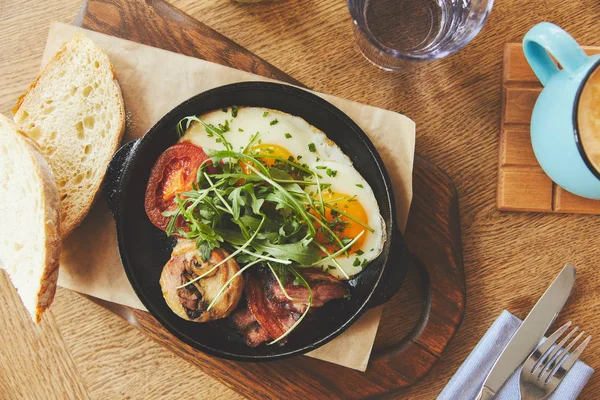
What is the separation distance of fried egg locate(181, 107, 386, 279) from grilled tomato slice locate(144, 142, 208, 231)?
44mm

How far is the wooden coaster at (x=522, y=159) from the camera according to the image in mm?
1559

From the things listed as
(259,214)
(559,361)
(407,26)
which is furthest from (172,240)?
(559,361)

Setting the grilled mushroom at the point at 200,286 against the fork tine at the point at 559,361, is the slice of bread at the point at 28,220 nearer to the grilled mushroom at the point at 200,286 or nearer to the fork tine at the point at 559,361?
the grilled mushroom at the point at 200,286

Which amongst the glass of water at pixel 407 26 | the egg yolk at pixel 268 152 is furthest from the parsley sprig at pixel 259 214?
the glass of water at pixel 407 26

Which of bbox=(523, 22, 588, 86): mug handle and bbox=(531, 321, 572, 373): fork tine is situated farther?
bbox=(531, 321, 572, 373): fork tine

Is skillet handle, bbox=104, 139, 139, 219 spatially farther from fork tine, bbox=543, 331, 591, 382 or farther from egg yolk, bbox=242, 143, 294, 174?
fork tine, bbox=543, 331, 591, 382

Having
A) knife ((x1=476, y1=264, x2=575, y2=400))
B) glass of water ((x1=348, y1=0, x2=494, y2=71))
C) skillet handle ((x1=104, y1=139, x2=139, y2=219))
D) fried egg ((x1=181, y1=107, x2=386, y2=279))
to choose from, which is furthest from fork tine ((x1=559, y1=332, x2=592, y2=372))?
skillet handle ((x1=104, y1=139, x2=139, y2=219))

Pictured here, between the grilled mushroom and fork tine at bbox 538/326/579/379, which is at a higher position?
the grilled mushroom

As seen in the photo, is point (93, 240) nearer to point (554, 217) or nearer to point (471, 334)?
point (471, 334)

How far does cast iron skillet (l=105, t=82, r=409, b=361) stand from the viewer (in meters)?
1.42

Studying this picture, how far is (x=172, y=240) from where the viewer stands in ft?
5.06

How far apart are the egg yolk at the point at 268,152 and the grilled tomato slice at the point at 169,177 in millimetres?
133

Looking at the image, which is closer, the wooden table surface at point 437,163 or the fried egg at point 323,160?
the fried egg at point 323,160

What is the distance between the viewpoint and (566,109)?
4.36 feet
